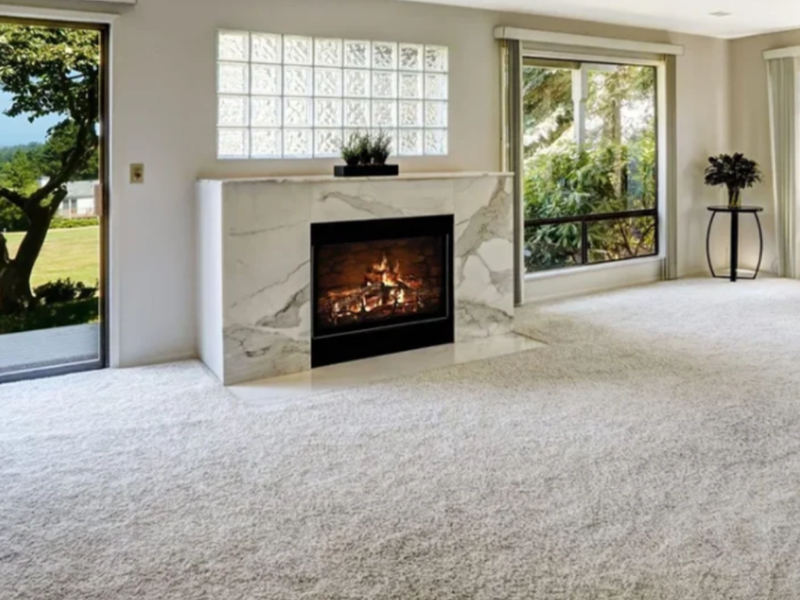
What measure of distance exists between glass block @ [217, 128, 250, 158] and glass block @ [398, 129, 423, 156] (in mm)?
1197

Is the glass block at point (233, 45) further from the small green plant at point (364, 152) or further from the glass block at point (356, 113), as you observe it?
the small green plant at point (364, 152)

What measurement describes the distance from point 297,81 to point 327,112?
29cm

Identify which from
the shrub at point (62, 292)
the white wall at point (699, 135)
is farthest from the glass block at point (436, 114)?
the white wall at point (699, 135)

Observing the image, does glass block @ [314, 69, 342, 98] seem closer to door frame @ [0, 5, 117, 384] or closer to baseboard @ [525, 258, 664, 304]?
door frame @ [0, 5, 117, 384]

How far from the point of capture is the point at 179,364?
4391 mm

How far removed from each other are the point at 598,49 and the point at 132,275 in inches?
175

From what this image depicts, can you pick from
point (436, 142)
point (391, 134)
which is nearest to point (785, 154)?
point (436, 142)

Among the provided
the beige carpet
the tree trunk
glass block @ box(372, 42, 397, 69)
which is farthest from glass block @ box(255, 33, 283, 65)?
the beige carpet

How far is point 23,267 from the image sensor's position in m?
4.12

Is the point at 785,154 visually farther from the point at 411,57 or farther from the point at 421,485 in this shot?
the point at 421,485

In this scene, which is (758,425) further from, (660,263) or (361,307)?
(660,263)

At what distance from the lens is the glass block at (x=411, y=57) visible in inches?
202

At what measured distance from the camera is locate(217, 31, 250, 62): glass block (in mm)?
4438

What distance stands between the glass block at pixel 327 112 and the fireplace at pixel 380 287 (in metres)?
0.91
